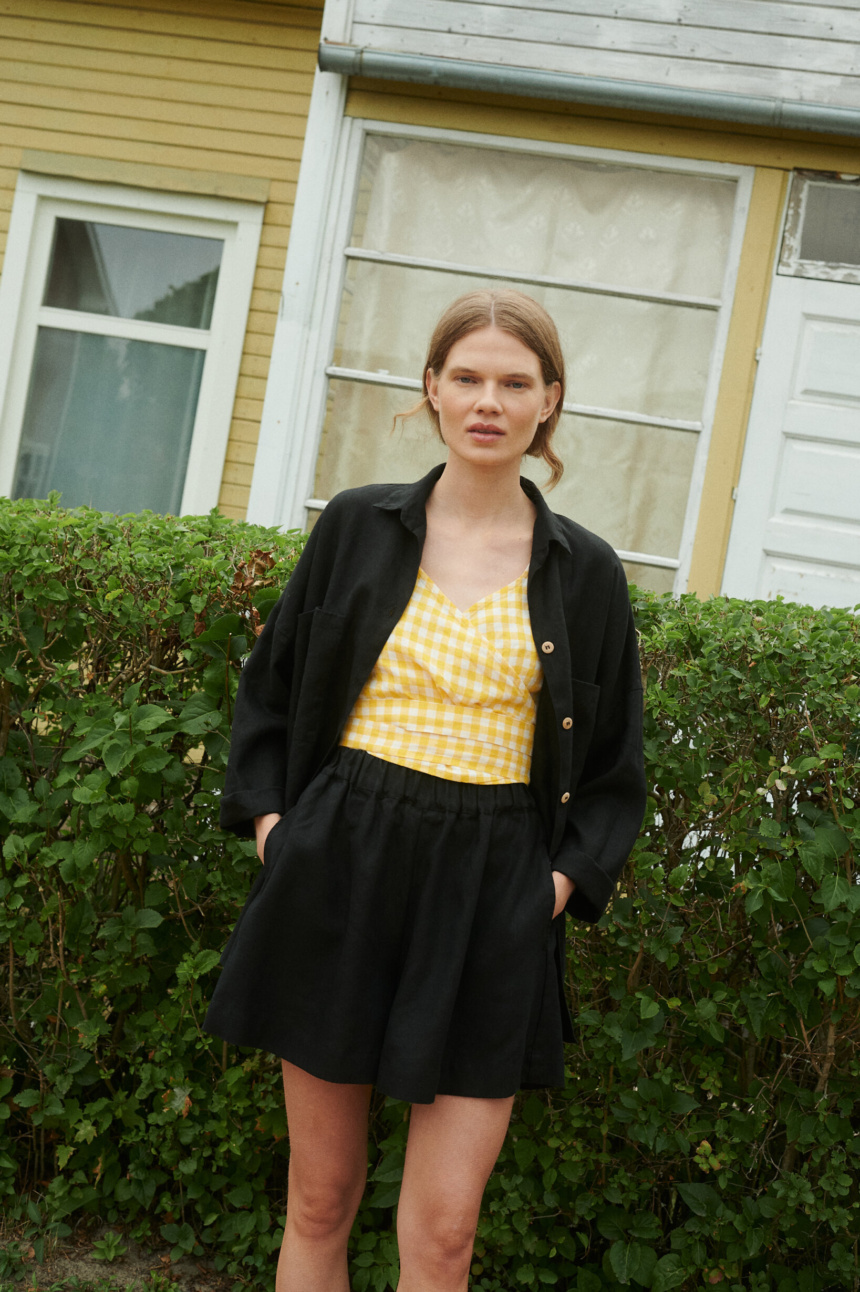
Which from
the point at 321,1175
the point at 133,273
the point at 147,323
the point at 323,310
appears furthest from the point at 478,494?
the point at 133,273

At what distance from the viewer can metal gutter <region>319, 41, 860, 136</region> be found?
5.25 m

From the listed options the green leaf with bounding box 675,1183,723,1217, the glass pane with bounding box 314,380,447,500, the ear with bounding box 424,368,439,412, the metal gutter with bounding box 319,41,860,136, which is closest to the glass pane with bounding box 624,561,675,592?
the glass pane with bounding box 314,380,447,500

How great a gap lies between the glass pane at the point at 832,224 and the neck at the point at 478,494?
4.18 metres

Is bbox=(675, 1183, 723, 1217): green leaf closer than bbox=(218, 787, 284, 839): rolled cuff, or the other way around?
bbox=(218, 787, 284, 839): rolled cuff

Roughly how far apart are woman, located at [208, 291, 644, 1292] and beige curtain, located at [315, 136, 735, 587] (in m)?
3.67

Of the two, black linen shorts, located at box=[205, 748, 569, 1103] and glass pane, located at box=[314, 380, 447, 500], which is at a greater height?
glass pane, located at box=[314, 380, 447, 500]

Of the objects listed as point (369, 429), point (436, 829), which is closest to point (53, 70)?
point (369, 429)

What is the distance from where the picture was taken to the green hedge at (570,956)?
245cm

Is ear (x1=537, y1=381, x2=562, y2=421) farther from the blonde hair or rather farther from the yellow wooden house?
the yellow wooden house

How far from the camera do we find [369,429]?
5.81 metres

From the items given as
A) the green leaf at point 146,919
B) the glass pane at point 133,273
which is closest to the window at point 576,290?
the glass pane at point 133,273

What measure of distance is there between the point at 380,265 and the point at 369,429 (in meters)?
0.86

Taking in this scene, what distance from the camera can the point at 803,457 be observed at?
5.49 m

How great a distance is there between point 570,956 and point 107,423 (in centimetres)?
494
